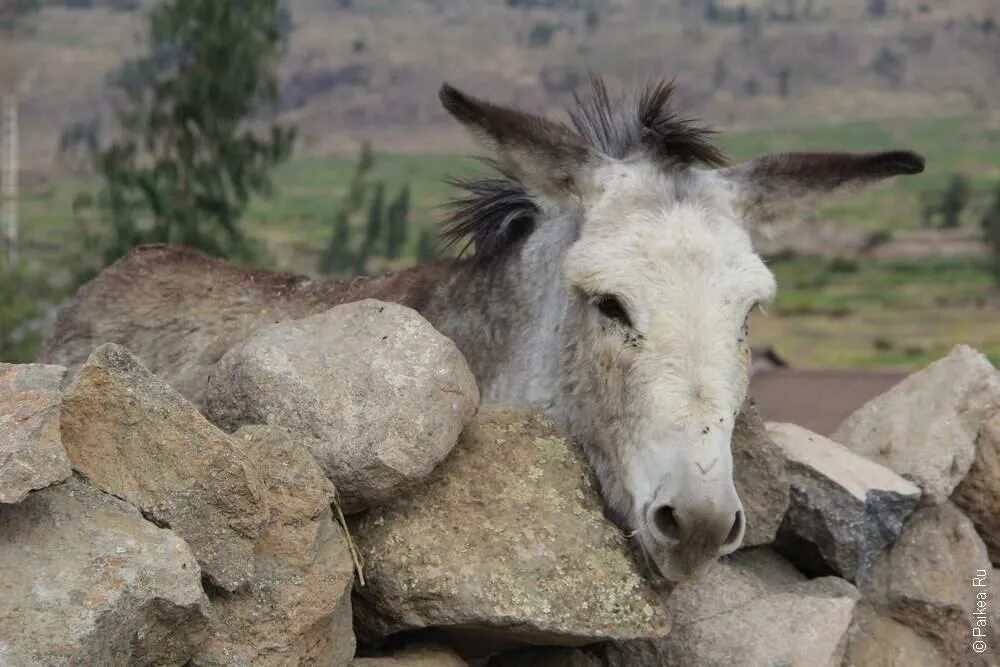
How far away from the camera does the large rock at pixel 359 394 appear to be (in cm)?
490

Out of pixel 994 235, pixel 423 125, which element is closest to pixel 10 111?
pixel 994 235

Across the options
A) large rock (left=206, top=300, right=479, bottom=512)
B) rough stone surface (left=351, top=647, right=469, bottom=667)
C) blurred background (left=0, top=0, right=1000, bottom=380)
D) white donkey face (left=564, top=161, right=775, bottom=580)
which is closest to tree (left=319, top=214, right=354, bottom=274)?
blurred background (left=0, top=0, right=1000, bottom=380)

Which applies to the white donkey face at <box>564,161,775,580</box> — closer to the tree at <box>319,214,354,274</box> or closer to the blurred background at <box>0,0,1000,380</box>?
the blurred background at <box>0,0,1000,380</box>

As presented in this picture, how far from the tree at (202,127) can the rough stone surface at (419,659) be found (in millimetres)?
19730

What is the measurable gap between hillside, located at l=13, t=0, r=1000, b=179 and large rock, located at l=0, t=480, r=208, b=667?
117m

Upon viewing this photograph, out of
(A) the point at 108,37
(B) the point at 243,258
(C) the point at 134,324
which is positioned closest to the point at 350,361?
(C) the point at 134,324

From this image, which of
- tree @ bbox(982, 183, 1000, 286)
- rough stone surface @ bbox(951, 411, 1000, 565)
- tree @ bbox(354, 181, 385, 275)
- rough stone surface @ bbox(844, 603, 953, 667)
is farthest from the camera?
tree @ bbox(982, 183, 1000, 286)

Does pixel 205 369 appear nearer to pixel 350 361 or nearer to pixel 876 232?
pixel 350 361

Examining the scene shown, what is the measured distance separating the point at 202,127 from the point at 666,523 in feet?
72.1

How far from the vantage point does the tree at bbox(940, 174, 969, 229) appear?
8381 centimetres

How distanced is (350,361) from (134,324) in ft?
9.28

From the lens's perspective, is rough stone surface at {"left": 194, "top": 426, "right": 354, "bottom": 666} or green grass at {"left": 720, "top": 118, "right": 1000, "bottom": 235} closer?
rough stone surface at {"left": 194, "top": 426, "right": 354, "bottom": 666}

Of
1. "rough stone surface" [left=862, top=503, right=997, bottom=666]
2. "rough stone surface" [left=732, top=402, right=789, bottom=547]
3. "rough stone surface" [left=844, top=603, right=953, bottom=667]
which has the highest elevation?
"rough stone surface" [left=732, top=402, right=789, bottom=547]

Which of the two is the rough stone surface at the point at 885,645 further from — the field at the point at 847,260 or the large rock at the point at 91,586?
the field at the point at 847,260
